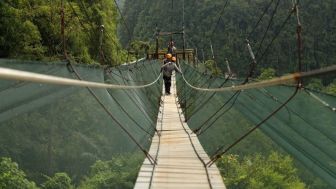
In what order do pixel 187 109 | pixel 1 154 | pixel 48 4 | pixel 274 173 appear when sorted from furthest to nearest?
1. pixel 48 4
2. pixel 187 109
3. pixel 274 173
4. pixel 1 154

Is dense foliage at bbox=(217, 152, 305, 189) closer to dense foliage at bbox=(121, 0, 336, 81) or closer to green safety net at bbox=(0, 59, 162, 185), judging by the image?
green safety net at bbox=(0, 59, 162, 185)

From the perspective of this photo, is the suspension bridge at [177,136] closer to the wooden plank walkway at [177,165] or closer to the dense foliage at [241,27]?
the wooden plank walkway at [177,165]

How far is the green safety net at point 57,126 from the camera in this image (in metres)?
1.54

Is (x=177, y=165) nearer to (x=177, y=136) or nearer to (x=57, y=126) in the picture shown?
(x=177, y=136)

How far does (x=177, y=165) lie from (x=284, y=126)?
1081 mm

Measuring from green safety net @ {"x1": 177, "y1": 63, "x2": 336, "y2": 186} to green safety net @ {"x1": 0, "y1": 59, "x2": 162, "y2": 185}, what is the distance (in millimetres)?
Result: 667

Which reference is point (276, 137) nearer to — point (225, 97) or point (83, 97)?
point (83, 97)

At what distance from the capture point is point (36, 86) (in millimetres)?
1728

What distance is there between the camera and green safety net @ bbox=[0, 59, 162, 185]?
1538 mm

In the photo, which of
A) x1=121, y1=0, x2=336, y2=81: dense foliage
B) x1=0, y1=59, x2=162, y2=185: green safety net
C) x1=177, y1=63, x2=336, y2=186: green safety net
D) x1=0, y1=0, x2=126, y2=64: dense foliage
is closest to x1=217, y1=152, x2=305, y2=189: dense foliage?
x1=177, y1=63, x2=336, y2=186: green safety net

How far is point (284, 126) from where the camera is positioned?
1993mm

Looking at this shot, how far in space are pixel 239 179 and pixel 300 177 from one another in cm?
52

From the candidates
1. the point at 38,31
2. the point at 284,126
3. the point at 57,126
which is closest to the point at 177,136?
the point at 284,126

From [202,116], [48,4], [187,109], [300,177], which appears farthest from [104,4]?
[300,177]
